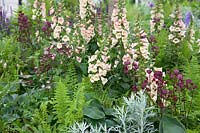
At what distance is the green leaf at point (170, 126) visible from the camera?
2515 mm

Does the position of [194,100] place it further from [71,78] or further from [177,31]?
[177,31]

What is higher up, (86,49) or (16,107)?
(86,49)

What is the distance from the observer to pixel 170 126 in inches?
100.0

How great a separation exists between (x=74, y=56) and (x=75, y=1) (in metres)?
3.93

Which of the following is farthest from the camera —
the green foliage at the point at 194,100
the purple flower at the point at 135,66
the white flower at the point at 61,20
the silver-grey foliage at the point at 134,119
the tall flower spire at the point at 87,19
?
the tall flower spire at the point at 87,19

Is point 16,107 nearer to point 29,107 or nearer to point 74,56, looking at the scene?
point 29,107

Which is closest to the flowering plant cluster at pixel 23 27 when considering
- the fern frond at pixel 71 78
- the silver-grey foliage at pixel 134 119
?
the fern frond at pixel 71 78

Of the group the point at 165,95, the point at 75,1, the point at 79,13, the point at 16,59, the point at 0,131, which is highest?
the point at 75,1

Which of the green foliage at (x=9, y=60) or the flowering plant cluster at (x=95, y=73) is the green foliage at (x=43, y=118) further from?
the green foliage at (x=9, y=60)

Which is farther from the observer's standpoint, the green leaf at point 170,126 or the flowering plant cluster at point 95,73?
the flowering plant cluster at point 95,73

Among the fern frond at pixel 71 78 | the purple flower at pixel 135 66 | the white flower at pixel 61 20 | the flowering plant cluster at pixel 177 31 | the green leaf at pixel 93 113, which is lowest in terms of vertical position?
the green leaf at pixel 93 113

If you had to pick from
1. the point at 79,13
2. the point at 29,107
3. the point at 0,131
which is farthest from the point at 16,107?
the point at 79,13

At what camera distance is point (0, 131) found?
2938 millimetres

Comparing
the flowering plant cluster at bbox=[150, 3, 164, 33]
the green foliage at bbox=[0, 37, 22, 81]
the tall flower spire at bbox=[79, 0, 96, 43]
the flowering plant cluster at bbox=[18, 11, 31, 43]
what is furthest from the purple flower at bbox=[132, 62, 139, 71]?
the flowering plant cluster at bbox=[18, 11, 31, 43]
